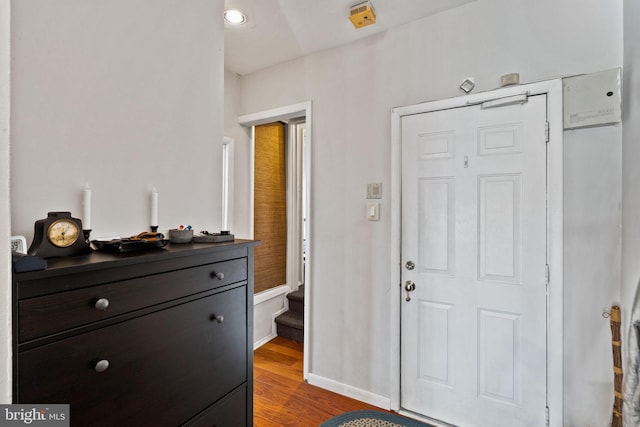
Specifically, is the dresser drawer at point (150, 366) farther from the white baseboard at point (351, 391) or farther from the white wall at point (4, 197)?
the white baseboard at point (351, 391)

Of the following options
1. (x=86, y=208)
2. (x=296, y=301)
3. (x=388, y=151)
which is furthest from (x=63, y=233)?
(x=296, y=301)

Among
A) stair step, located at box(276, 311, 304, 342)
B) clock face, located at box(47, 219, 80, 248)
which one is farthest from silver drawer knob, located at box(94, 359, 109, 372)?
stair step, located at box(276, 311, 304, 342)

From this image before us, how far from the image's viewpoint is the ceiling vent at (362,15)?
6.33 feet

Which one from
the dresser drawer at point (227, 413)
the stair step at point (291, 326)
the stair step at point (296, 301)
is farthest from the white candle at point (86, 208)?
the stair step at point (296, 301)

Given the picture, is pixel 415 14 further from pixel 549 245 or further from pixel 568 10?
pixel 549 245

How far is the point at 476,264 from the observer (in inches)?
74.5

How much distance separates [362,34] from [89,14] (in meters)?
1.69

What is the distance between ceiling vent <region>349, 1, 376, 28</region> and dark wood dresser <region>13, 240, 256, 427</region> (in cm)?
166

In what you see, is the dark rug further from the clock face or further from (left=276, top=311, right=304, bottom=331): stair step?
the clock face

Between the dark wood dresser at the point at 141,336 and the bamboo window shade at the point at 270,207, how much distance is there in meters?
2.04

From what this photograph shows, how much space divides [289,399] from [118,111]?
213 centimetres

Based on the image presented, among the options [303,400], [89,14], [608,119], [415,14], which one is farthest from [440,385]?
[89,14]

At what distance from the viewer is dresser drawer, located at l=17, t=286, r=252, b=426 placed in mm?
752

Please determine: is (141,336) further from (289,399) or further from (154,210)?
(289,399)
